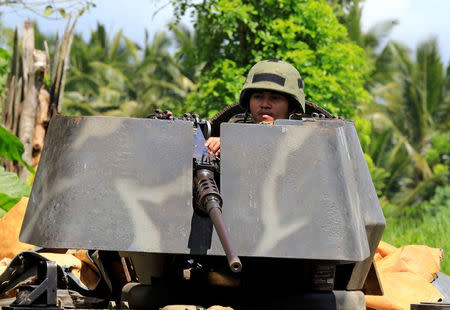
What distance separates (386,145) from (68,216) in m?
22.5

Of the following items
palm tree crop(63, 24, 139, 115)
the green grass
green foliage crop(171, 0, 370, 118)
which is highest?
green foliage crop(171, 0, 370, 118)

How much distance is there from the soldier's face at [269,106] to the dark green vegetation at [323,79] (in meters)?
3.39

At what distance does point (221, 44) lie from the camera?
10.9 meters

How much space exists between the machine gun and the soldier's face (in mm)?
1050

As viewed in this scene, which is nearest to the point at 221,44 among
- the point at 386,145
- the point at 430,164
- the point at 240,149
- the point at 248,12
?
the point at 248,12

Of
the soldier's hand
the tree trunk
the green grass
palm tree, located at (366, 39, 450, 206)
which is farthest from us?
palm tree, located at (366, 39, 450, 206)

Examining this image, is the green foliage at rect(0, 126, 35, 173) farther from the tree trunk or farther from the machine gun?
the machine gun

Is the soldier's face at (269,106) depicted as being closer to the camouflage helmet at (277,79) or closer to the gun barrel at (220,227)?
the camouflage helmet at (277,79)

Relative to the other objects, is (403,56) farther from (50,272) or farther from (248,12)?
(50,272)

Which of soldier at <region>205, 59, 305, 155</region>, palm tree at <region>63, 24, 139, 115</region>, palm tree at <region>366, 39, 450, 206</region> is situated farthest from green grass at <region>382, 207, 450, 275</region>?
palm tree at <region>63, 24, 139, 115</region>

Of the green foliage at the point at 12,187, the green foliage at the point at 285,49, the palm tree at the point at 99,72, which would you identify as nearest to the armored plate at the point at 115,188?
the green foliage at the point at 12,187

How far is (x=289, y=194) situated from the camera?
10.7ft

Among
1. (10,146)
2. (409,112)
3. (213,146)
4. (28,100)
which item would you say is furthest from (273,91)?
(409,112)

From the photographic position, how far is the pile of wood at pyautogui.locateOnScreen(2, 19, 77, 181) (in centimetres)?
1032
